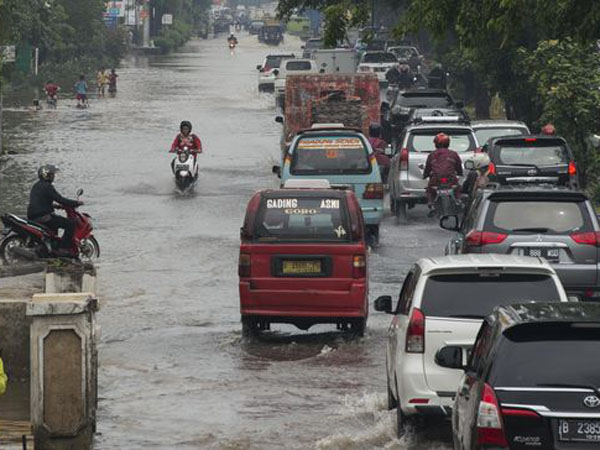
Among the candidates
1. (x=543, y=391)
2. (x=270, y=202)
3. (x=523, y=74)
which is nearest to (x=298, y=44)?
(x=523, y=74)

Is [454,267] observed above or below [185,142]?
above

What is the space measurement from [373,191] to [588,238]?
10082mm

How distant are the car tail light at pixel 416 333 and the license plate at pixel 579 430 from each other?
3.87 meters

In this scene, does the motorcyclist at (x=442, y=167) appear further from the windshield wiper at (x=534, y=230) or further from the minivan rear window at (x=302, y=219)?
the windshield wiper at (x=534, y=230)

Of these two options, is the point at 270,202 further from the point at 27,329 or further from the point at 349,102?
the point at 349,102

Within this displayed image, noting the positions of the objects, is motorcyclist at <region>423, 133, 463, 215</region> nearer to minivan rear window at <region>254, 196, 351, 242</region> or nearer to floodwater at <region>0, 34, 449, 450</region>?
floodwater at <region>0, 34, 449, 450</region>

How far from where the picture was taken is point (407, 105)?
1825 inches

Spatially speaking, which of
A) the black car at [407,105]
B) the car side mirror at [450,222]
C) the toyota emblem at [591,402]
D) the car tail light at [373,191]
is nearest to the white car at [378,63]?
the black car at [407,105]

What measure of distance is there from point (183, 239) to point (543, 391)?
65.1ft

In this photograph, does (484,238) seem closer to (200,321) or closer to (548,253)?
(548,253)

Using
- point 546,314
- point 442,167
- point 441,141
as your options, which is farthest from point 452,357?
point 441,141

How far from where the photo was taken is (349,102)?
40.1m

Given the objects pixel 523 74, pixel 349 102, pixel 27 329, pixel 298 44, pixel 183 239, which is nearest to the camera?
pixel 27 329

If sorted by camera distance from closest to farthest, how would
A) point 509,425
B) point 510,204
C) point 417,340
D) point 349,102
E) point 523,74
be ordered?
point 509,425, point 417,340, point 510,204, point 349,102, point 523,74
